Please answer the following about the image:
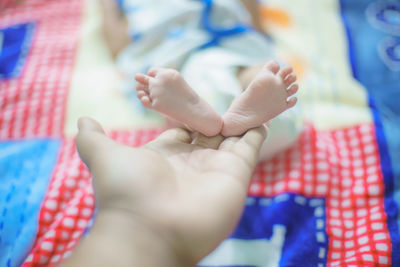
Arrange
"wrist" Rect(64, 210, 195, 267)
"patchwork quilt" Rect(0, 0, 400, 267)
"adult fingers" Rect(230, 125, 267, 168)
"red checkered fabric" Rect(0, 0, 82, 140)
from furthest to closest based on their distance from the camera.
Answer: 1. "red checkered fabric" Rect(0, 0, 82, 140)
2. "patchwork quilt" Rect(0, 0, 400, 267)
3. "adult fingers" Rect(230, 125, 267, 168)
4. "wrist" Rect(64, 210, 195, 267)

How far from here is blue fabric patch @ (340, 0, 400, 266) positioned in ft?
2.34

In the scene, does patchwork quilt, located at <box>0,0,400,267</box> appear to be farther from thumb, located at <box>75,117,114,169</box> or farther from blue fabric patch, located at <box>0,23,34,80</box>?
thumb, located at <box>75,117,114,169</box>

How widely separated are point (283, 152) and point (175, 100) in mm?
326

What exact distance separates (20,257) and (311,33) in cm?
88

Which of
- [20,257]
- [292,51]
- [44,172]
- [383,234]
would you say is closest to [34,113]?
[44,172]

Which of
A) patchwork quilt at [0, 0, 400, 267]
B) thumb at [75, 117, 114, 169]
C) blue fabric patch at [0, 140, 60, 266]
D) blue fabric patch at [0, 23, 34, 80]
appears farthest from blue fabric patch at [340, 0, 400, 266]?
blue fabric patch at [0, 23, 34, 80]

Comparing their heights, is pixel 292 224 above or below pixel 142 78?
below

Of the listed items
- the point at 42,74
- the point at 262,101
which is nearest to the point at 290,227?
the point at 262,101

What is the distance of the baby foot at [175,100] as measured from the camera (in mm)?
557

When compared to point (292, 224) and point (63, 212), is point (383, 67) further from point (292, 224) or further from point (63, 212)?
point (63, 212)

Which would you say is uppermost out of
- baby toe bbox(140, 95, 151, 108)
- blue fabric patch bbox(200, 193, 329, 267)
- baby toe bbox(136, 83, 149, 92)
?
baby toe bbox(136, 83, 149, 92)

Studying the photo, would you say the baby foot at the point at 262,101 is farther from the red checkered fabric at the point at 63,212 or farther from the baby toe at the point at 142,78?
the red checkered fabric at the point at 63,212

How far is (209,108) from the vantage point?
1.92 ft

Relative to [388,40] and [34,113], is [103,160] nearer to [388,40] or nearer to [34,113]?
[34,113]
